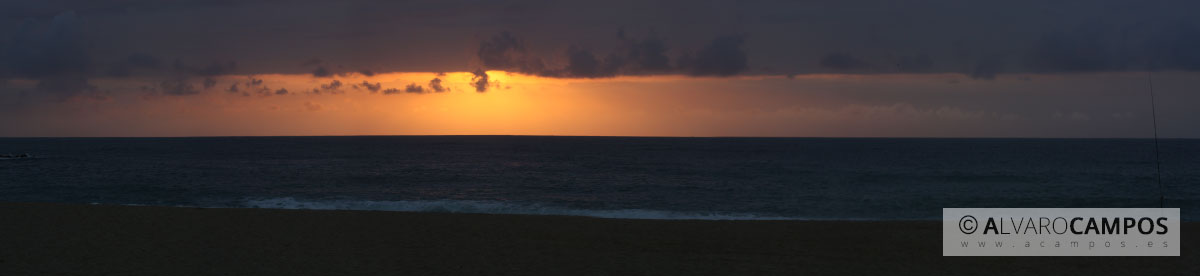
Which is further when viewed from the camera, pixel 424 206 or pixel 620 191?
pixel 620 191

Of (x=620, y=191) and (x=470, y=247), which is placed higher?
(x=470, y=247)

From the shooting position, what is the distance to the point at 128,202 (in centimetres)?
3175

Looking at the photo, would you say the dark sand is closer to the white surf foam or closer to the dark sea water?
Answer: the dark sea water

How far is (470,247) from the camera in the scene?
1288 centimetres

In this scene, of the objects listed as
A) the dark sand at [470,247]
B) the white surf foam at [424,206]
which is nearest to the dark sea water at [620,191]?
the white surf foam at [424,206]

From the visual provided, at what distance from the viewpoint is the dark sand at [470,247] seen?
1114 cm

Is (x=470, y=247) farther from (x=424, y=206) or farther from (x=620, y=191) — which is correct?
(x=620, y=191)

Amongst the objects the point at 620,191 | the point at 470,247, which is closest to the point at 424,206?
the point at 620,191

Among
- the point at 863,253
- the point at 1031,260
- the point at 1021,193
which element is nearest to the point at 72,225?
the point at 863,253

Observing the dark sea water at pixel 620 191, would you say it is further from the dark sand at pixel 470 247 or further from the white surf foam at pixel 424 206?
the dark sand at pixel 470 247

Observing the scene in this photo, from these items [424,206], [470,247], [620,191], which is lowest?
[424,206]

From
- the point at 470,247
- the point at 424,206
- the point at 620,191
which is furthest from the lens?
the point at 620,191

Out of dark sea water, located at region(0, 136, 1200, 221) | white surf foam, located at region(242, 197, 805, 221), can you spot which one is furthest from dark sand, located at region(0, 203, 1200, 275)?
white surf foam, located at region(242, 197, 805, 221)

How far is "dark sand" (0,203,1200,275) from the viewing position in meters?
11.1
